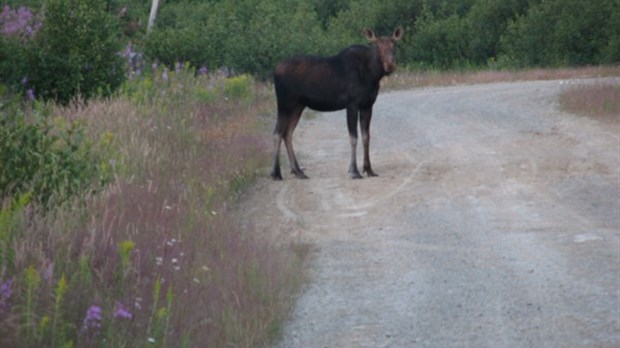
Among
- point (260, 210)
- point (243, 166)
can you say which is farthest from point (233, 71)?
point (260, 210)

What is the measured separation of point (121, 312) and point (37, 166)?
2.97 m

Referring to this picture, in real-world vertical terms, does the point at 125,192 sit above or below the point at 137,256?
below

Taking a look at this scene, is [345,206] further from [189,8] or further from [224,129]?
[189,8]

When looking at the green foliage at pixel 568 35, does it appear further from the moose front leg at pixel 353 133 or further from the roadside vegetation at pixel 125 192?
the moose front leg at pixel 353 133

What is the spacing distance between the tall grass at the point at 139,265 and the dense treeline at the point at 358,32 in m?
6.96

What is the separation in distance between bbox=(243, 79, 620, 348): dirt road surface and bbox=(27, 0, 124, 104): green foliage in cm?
323

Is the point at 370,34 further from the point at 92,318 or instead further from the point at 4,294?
the point at 4,294

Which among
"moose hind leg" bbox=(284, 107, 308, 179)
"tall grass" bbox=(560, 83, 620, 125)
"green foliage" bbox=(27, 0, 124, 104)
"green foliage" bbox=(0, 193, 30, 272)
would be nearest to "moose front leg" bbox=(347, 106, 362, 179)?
"moose hind leg" bbox=(284, 107, 308, 179)

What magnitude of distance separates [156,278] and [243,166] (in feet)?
26.4

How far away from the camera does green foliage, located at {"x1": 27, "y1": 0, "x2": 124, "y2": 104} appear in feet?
59.9

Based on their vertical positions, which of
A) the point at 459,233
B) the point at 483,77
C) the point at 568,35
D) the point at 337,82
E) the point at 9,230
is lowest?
the point at 568,35

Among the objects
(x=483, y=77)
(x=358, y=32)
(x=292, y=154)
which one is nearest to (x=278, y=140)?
(x=292, y=154)

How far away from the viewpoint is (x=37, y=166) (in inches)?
378

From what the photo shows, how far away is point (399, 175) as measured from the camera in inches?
633
